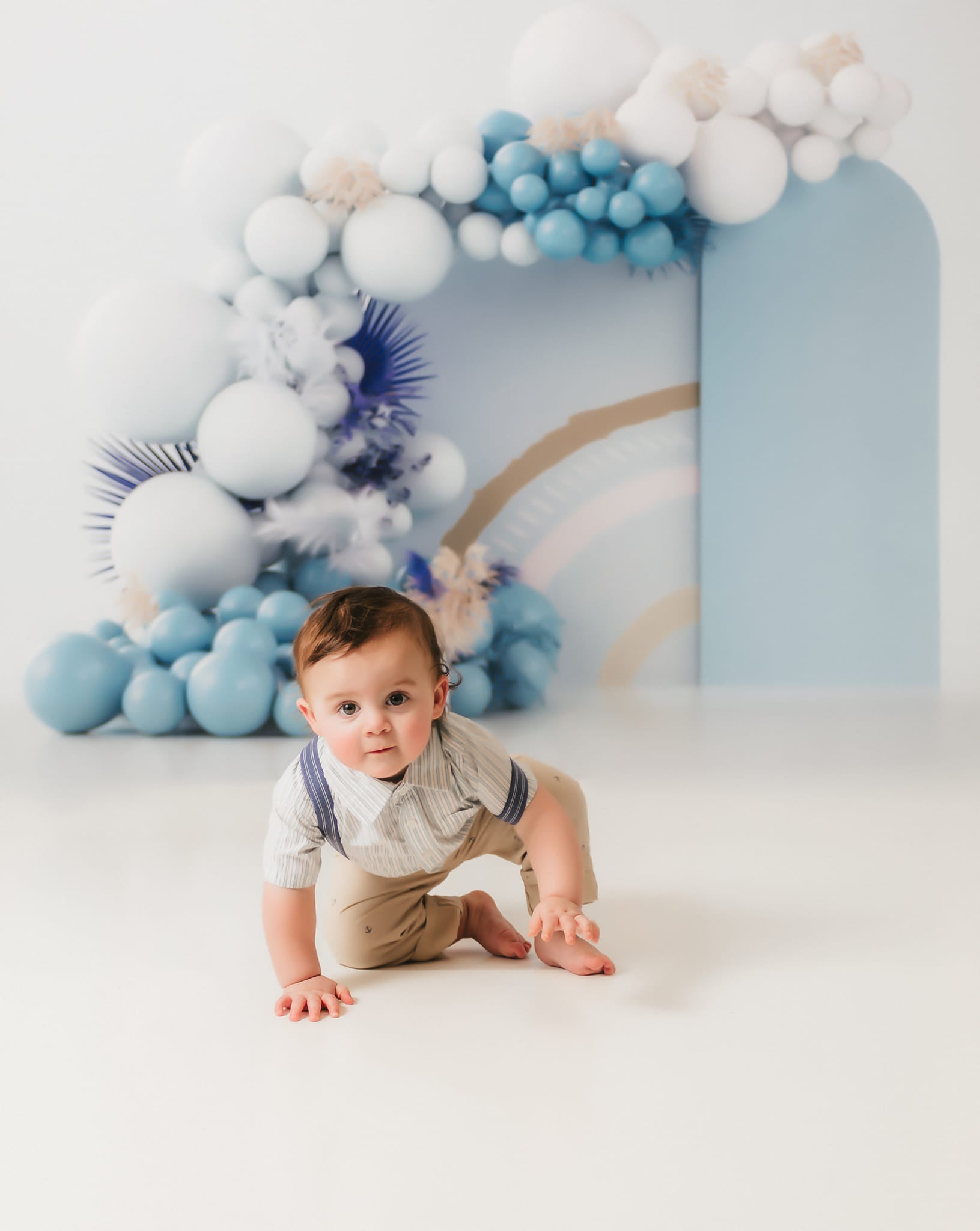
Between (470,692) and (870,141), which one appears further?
(870,141)

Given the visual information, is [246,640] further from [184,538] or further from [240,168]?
[240,168]

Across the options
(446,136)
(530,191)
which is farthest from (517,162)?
(446,136)

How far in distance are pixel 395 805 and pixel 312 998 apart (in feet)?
0.58

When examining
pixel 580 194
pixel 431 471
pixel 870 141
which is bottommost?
pixel 431 471

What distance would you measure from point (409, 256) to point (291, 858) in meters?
2.05

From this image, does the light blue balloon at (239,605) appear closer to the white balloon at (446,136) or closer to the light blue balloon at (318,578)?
the light blue balloon at (318,578)

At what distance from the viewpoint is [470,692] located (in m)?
2.55

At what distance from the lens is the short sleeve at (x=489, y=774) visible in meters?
1.00

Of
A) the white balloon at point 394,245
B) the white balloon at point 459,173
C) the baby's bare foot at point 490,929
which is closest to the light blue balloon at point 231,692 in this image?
the white balloon at point 394,245

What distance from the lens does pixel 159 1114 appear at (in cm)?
77

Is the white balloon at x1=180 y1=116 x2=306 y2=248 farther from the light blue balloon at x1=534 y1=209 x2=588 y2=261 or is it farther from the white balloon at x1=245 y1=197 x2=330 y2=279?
the light blue balloon at x1=534 y1=209 x2=588 y2=261

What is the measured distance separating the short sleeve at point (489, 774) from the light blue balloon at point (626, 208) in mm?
2002

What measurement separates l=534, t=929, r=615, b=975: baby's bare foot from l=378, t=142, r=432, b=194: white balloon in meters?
2.17

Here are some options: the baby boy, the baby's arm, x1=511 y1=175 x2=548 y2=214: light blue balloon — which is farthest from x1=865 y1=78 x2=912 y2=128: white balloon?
the baby's arm
